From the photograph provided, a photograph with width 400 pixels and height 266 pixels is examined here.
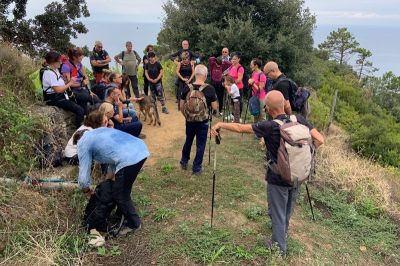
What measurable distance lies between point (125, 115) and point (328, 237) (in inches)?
169

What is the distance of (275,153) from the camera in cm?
434

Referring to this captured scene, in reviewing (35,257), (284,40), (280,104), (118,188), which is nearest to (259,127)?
(280,104)

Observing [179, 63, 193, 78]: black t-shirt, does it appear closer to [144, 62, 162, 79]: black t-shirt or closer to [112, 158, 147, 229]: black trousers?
[144, 62, 162, 79]: black t-shirt

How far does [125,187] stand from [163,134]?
4549 mm

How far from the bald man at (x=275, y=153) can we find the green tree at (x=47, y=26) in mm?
10378

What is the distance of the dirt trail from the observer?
805 cm

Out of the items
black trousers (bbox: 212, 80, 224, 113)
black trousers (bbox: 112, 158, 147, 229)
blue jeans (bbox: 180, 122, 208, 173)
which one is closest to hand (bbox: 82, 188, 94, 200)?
black trousers (bbox: 112, 158, 147, 229)

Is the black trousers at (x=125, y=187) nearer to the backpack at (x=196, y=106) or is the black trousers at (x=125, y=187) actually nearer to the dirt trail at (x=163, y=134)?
the backpack at (x=196, y=106)

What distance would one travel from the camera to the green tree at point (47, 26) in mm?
12922

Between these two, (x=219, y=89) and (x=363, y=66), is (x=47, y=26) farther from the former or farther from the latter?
(x=363, y=66)

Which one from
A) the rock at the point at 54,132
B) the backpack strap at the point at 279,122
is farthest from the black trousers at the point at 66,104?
the backpack strap at the point at 279,122

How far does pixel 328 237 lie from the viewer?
5.58 m

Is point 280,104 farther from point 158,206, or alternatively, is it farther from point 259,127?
point 158,206

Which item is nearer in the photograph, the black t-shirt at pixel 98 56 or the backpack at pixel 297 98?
the backpack at pixel 297 98
